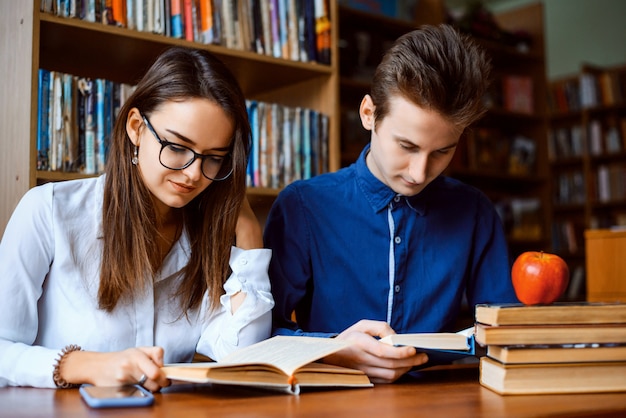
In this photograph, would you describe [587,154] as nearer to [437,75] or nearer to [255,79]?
[255,79]

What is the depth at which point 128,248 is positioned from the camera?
1294mm

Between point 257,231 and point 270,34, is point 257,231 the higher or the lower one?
the lower one

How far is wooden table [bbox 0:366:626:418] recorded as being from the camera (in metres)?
0.85

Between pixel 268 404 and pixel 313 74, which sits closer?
pixel 268 404

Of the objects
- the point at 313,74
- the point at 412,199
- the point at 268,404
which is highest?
the point at 313,74

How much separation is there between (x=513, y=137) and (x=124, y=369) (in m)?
3.98

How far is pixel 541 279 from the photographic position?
1.05m

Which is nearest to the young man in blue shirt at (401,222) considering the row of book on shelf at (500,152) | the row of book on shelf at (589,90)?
the row of book on shelf at (500,152)

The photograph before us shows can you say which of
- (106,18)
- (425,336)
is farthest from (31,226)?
(106,18)

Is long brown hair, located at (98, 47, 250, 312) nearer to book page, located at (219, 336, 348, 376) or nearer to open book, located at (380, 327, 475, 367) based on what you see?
book page, located at (219, 336, 348, 376)

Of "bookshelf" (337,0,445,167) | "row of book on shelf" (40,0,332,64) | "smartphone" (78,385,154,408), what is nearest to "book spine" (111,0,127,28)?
"row of book on shelf" (40,0,332,64)

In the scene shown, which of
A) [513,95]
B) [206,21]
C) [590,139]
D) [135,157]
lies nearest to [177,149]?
[135,157]

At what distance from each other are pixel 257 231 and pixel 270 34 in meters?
0.97

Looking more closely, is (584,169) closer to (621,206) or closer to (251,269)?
(621,206)
